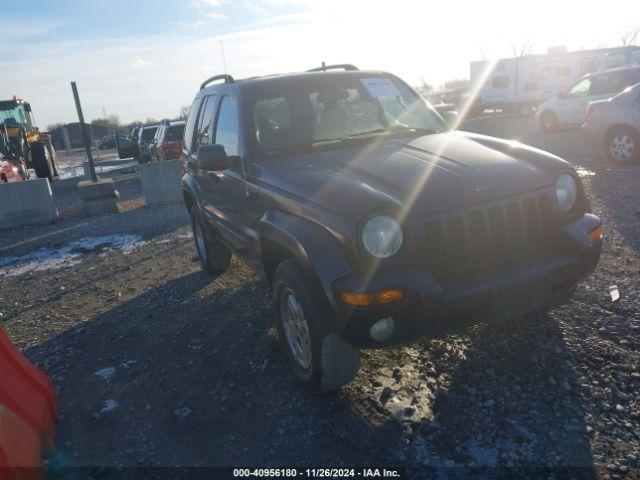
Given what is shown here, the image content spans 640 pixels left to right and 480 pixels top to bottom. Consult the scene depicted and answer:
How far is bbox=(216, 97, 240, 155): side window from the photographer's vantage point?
4.05m

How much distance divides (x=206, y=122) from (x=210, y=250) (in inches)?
59.0

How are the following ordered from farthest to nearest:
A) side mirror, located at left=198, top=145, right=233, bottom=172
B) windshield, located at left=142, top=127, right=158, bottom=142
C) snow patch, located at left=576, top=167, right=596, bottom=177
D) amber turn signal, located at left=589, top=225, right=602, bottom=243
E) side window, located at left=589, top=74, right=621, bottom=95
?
windshield, located at left=142, top=127, right=158, bottom=142 < side window, located at left=589, top=74, right=621, bottom=95 < snow patch, located at left=576, top=167, right=596, bottom=177 < side mirror, located at left=198, top=145, right=233, bottom=172 < amber turn signal, located at left=589, top=225, right=602, bottom=243

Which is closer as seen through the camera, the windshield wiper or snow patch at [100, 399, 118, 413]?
snow patch at [100, 399, 118, 413]

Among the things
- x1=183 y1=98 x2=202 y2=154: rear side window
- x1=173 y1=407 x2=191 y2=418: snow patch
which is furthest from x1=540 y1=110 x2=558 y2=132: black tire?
x1=173 y1=407 x2=191 y2=418: snow patch

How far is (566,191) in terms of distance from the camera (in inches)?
126

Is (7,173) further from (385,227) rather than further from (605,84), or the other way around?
(605,84)

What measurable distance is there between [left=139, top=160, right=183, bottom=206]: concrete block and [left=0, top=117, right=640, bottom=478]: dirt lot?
5.76 meters

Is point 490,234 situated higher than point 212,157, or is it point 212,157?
point 212,157

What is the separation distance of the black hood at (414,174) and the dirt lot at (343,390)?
47.5 inches

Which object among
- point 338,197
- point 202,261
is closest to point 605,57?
point 202,261

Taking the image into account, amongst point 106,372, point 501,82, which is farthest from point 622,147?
point 501,82

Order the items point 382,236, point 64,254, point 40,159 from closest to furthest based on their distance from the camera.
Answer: point 382,236
point 64,254
point 40,159

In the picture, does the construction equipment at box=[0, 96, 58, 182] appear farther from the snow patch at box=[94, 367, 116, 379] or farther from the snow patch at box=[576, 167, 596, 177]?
the snow patch at box=[576, 167, 596, 177]

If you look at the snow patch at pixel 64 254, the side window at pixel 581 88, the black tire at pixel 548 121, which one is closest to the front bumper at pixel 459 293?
the snow patch at pixel 64 254
